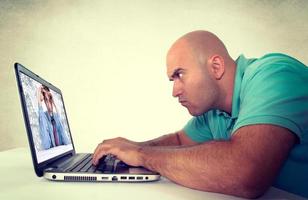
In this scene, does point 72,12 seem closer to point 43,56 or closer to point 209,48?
point 43,56

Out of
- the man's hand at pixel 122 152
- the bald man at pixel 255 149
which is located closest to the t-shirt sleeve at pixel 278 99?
the bald man at pixel 255 149

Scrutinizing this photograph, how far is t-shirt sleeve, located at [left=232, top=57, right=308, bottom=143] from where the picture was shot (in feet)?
2.02

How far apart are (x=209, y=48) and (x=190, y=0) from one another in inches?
53.8

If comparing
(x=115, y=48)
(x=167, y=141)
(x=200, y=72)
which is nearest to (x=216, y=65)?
(x=200, y=72)

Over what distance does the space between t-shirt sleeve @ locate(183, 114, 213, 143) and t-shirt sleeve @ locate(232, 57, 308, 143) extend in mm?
522

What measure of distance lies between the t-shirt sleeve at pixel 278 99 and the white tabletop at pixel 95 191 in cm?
15

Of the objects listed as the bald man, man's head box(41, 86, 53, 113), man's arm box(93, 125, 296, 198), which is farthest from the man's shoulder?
man's head box(41, 86, 53, 113)

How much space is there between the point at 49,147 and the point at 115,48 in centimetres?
148

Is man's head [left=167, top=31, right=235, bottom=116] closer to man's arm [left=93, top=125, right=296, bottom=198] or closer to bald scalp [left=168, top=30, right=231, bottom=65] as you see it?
bald scalp [left=168, top=30, right=231, bottom=65]

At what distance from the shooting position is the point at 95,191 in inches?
23.2

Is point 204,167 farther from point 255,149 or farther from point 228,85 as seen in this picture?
Result: point 228,85

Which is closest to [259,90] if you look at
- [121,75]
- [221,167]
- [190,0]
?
[221,167]

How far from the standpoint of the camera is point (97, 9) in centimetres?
224

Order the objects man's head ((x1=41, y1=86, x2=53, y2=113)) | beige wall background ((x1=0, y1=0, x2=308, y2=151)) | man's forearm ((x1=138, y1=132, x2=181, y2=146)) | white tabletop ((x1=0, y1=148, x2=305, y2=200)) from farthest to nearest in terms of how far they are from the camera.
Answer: beige wall background ((x1=0, y1=0, x2=308, y2=151)), man's forearm ((x1=138, y1=132, x2=181, y2=146)), man's head ((x1=41, y1=86, x2=53, y2=113)), white tabletop ((x1=0, y1=148, x2=305, y2=200))
